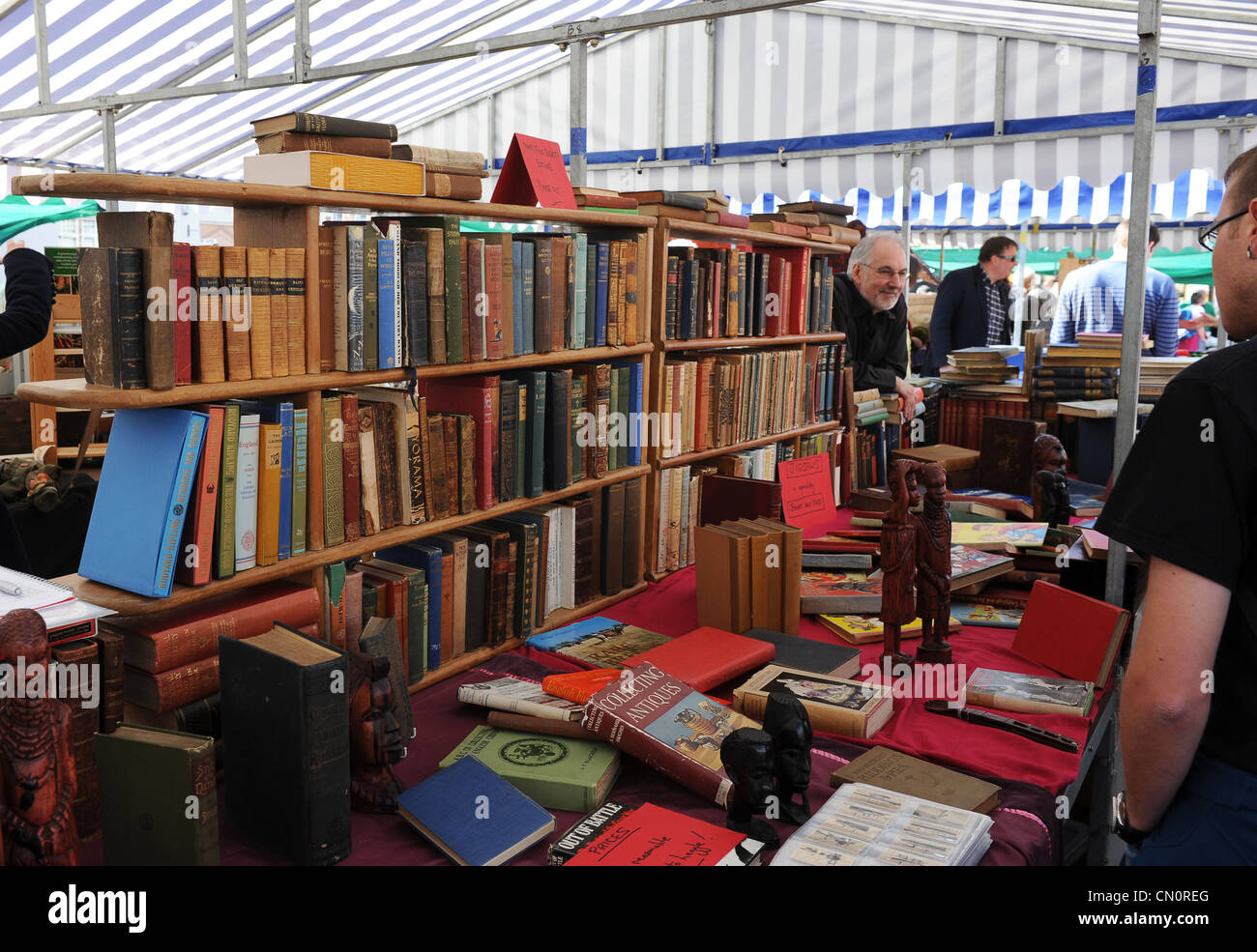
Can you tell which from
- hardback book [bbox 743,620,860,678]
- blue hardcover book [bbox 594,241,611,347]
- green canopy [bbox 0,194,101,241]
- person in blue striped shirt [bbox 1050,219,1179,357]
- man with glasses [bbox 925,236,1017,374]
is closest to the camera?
hardback book [bbox 743,620,860,678]

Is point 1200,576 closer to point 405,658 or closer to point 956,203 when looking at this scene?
point 405,658

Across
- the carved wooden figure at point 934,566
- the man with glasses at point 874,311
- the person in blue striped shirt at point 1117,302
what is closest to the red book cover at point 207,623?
the carved wooden figure at point 934,566

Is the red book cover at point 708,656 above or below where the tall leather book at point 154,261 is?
below

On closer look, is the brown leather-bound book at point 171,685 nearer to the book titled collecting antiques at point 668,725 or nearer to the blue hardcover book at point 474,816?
the blue hardcover book at point 474,816

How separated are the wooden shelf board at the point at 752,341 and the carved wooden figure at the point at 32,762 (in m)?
2.14

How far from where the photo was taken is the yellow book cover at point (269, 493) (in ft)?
6.13

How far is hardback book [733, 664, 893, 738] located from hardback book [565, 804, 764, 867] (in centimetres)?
39

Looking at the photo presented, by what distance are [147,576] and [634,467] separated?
153 centimetres

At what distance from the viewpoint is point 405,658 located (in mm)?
2160

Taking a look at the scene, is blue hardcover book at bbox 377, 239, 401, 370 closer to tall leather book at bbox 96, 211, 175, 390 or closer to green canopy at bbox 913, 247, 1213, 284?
tall leather book at bbox 96, 211, 175, 390

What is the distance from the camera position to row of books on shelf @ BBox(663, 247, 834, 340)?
314cm

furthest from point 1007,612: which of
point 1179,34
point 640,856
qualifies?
point 1179,34

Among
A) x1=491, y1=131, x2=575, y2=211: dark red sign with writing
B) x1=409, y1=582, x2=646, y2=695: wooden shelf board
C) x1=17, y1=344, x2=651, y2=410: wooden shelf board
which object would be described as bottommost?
x1=409, y1=582, x2=646, y2=695: wooden shelf board

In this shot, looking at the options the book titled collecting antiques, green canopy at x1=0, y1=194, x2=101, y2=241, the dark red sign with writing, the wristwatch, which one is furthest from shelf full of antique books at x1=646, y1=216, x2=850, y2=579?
green canopy at x1=0, y1=194, x2=101, y2=241
